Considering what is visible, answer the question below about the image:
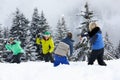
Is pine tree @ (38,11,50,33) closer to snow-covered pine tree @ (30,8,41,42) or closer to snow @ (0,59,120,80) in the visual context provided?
snow-covered pine tree @ (30,8,41,42)

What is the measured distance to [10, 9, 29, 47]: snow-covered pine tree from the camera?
1987 inches

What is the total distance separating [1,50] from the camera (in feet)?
161

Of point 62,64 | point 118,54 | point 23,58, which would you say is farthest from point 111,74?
point 118,54

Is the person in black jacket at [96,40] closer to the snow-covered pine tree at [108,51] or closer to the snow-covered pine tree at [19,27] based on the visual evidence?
the snow-covered pine tree at [108,51]

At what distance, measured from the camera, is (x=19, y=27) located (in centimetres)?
5134

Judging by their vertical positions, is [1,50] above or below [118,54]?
above

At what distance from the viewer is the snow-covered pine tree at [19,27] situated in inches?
1987

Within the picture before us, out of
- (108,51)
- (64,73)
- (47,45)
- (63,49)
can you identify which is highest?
(63,49)

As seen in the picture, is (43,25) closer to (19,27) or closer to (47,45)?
(19,27)

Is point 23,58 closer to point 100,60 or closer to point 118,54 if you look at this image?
point 100,60

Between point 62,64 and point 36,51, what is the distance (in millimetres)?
31275

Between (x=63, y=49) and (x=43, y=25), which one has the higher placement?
(x=63, y=49)

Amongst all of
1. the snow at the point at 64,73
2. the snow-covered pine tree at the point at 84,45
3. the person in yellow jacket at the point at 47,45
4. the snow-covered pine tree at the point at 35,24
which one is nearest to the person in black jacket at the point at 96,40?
the snow at the point at 64,73

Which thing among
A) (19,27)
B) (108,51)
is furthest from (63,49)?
(108,51)
